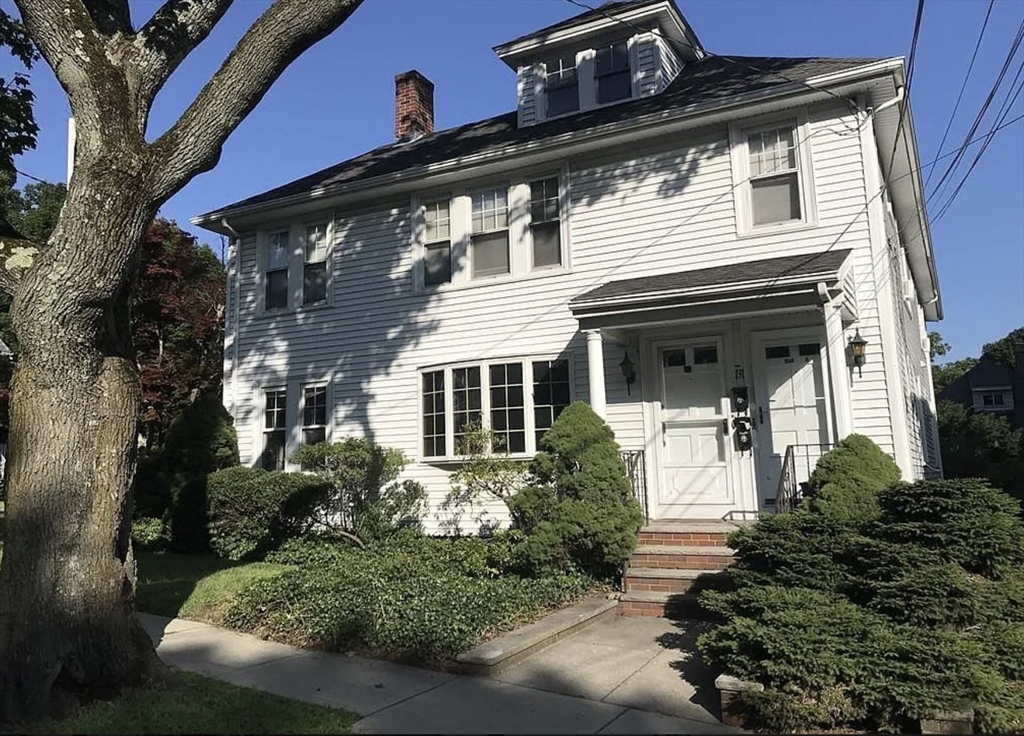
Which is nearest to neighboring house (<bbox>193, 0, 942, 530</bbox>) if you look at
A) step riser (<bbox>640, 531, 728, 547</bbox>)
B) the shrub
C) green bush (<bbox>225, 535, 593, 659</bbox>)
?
the shrub

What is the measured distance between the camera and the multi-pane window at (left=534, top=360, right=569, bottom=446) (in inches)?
414

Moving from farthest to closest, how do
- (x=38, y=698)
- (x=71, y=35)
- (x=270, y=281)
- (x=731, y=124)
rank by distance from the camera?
(x=270, y=281), (x=731, y=124), (x=71, y=35), (x=38, y=698)

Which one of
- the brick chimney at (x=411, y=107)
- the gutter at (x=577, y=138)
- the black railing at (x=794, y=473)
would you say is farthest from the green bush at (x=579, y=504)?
the brick chimney at (x=411, y=107)

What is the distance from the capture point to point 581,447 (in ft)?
27.3

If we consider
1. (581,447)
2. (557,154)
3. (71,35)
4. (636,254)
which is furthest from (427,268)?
(71,35)

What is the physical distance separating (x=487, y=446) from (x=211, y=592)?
4042mm

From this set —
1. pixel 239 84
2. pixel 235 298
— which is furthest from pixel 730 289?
pixel 235 298

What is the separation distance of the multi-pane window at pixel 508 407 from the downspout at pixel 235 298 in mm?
5132

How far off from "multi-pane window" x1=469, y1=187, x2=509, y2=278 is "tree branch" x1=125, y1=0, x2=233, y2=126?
585cm

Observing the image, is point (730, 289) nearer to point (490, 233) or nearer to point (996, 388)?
point (490, 233)

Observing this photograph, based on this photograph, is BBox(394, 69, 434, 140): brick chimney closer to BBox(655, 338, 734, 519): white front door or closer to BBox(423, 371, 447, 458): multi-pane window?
BBox(423, 371, 447, 458): multi-pane window

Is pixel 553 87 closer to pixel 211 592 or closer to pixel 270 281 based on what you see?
pixel 270 281

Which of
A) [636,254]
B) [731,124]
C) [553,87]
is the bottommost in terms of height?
[636,254]

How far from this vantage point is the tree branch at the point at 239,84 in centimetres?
519
